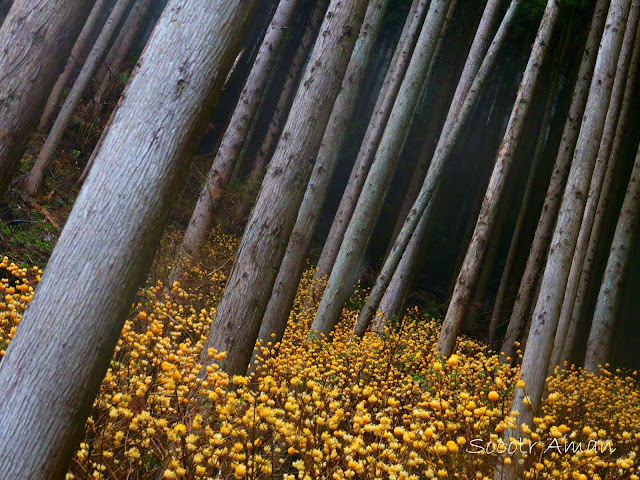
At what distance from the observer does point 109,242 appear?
1.65 meters

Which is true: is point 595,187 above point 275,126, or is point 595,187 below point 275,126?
below

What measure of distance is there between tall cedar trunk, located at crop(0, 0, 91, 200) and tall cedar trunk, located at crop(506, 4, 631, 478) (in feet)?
13.2

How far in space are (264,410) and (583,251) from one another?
5.22 metres

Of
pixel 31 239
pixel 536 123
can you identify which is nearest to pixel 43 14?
pixel 31 239

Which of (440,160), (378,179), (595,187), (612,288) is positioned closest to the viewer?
(595,187)

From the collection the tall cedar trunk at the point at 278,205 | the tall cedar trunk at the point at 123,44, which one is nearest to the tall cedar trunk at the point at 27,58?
the tall cedar trunk at the point at 278,205

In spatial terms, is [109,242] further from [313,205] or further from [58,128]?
[58,128]

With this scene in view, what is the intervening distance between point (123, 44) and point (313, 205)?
1016 centimetres

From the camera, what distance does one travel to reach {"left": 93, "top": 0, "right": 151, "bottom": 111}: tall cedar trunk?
11.9m

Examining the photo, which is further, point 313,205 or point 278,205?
point 313,205

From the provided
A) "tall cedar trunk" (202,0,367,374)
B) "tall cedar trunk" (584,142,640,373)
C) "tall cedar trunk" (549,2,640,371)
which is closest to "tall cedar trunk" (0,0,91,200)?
"tall cedar trunk" (202,0,367,374)

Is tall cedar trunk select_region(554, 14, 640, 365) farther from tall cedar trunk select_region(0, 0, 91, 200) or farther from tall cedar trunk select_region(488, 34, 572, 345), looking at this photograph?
tall cedar trunk select_region(0, 0, 91, 200)

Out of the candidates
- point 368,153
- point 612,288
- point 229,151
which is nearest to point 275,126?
point 368,153

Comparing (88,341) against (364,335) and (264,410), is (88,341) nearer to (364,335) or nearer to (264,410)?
(264,410)
